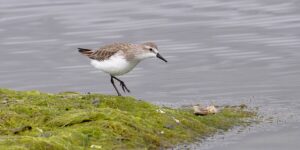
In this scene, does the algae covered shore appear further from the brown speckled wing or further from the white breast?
the brown speckled wing

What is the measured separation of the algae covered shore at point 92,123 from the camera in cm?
1071

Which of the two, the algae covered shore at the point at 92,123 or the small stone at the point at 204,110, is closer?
the algae covered shore at the point at 92,123

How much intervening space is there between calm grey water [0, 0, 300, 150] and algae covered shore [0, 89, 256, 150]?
1119 millimetres

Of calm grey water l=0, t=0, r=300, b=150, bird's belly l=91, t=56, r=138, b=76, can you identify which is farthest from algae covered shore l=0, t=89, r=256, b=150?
calm grey water l=0, t=0, r=300, b=150

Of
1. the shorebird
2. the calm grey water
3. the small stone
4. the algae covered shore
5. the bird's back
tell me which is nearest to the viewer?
the algae covered shore

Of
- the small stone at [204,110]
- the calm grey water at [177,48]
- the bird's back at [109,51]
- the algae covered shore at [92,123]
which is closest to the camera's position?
the algae covered shore at [92,123]

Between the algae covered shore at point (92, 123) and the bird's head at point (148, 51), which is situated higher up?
the bird's head at point (148, 51)

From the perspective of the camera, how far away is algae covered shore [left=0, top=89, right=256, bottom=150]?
1071 cm

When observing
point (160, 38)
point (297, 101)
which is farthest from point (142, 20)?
point (297, 101)

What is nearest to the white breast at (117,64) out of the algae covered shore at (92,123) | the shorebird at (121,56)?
the shorebird at (121,56)

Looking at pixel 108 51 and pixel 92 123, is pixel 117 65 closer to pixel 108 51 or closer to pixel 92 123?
pixel 108 51

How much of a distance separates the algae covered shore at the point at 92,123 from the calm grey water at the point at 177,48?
3.67ft

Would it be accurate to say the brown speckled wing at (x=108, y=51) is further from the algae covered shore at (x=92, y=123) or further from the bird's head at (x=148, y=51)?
the algae covered shore at (x=92, y=123)

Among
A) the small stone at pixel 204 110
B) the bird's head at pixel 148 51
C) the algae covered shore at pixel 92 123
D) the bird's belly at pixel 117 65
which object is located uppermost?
the bird's head at pixel 148 51
